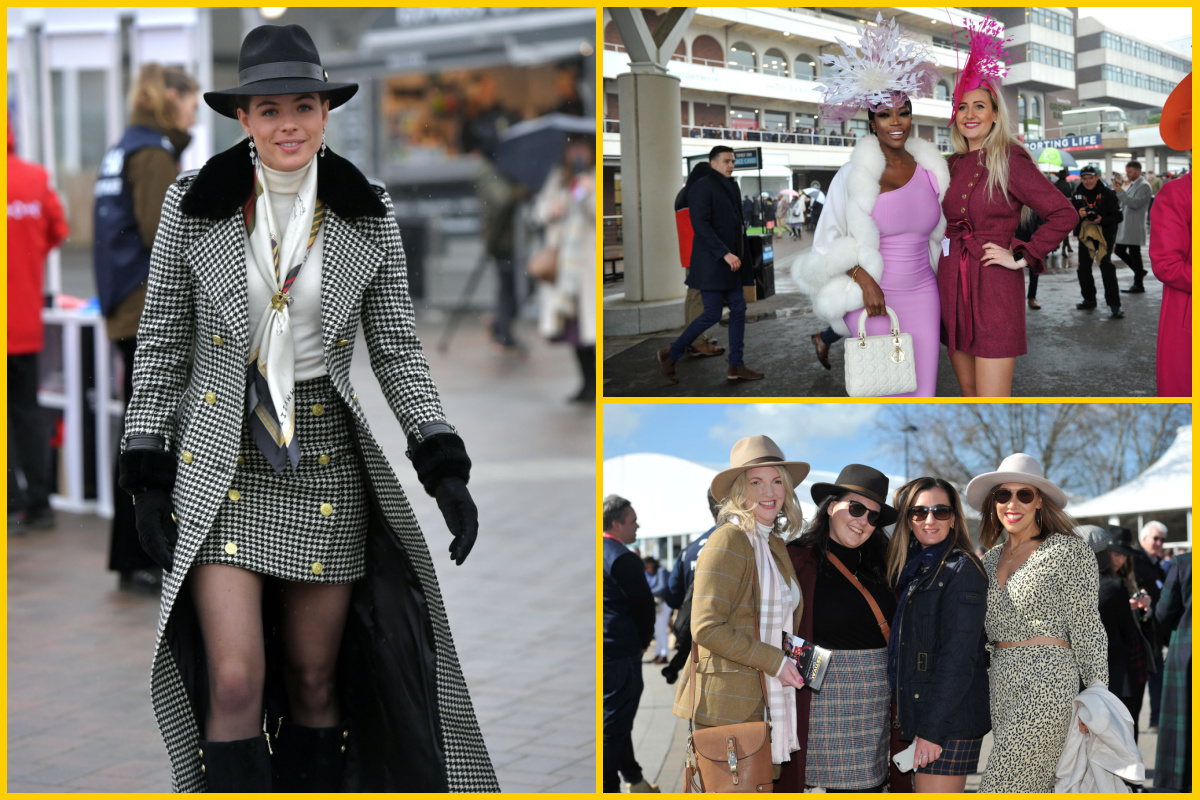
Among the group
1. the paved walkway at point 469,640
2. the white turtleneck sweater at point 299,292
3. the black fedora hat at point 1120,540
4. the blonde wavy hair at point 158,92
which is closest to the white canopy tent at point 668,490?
the paved walkway at point 469,640

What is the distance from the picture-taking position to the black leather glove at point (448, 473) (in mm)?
3055

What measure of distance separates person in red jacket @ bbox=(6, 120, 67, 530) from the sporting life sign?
523cm

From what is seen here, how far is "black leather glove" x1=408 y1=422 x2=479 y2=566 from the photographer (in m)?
3.05

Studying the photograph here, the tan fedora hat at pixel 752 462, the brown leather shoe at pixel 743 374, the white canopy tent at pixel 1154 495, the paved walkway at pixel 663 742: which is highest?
the brown leather shoe at pixel 743 374

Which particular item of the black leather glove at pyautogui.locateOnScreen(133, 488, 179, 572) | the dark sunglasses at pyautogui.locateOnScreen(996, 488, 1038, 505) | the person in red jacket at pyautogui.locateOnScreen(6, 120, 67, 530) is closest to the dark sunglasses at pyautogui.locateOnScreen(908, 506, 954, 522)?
the dark sunglasses at pyautogui.locateOnScreen(996, 488, 1038, 505)

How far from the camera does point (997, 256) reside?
13.5ft

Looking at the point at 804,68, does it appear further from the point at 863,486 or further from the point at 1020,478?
the point at 1020,478

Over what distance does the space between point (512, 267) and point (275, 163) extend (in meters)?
13.3

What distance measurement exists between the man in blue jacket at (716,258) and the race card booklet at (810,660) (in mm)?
880

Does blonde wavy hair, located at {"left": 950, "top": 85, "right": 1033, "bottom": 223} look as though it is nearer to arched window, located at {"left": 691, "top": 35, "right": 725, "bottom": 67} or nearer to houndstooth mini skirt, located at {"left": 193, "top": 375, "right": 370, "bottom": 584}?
arched window, located at {"left": 691, "top": 35, "right": 725, "bottom": 67}

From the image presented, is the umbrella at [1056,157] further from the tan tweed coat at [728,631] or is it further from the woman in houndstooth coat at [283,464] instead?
the woman in houndstooth coat at [283,464]

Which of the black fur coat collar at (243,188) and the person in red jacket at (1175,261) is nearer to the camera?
the black fur coat collar at (243,188)

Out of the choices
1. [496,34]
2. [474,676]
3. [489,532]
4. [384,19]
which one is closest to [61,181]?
[384,19]

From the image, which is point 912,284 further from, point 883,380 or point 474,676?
point 474,676
